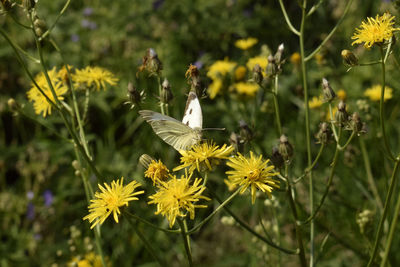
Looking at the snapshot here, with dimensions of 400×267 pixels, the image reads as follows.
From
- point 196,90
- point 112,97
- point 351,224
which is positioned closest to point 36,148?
point 112,97

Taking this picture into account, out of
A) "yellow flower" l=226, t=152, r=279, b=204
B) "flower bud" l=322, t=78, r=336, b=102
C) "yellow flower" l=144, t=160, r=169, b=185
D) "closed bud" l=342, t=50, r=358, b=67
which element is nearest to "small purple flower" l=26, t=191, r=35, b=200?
"yellow flower" l=144, t=160, r=169, b=185

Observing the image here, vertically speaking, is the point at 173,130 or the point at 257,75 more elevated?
the point at 257,75

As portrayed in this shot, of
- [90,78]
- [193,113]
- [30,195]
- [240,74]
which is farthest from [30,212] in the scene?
[193,113]

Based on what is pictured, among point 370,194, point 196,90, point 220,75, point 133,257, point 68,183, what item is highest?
point 220,75

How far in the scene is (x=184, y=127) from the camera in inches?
81.3

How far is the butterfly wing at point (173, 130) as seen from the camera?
6.52ft

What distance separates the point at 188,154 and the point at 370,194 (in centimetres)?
173

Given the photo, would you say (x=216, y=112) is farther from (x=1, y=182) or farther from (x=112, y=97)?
(x=1, y=182)

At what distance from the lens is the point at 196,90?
2.25 metres

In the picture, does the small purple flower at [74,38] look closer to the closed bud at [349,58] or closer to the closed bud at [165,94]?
the closed bud at [165,94]

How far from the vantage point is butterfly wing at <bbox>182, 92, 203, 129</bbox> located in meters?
2.10

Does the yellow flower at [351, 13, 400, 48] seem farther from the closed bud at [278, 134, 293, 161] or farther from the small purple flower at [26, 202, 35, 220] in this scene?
the small purple flower at [26, 202, 35, 220]

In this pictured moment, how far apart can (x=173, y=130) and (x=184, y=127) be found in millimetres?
89

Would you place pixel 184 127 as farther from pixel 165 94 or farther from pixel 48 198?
pixel 48 198
